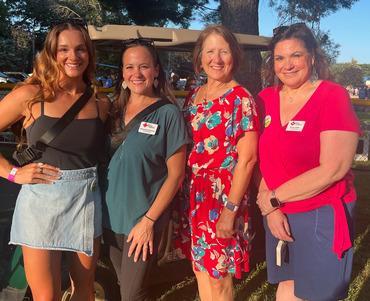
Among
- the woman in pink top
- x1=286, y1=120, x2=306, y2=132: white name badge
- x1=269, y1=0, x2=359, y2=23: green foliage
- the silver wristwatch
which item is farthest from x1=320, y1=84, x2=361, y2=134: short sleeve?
x1=269, y1=0, x2=359, y2=23: green foliage

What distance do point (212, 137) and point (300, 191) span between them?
23.8 inches

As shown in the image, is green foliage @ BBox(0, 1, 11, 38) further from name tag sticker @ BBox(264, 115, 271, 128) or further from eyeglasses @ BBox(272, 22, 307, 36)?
name tag sticker @ BBox(264, 115, 271, 128)

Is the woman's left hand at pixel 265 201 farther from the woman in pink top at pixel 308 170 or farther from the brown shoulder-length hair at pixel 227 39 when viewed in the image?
the brown shoulder-length hair at pixel 227 39

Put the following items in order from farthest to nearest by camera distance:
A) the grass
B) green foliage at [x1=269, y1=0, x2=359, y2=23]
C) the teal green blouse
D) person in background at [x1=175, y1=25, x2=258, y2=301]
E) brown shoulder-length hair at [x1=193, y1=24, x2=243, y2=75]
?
1. green foliage at [x1=269, y1=0, x2=359, y2=23]
2. the grass
3. brown shoulder-length hair at [x1=193, y1=24, x2=243, y2=75]
4. person in background at [x1=175, y1=25, x2=258, y2=301]
5. the teal green blouse

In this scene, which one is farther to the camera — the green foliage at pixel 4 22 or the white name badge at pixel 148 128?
the green foliage at pixel 4 22

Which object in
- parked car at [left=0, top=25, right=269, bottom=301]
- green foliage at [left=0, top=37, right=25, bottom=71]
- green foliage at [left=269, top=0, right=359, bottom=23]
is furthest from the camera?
green foliage at [left=0, top=37, right=25, bottom=71]

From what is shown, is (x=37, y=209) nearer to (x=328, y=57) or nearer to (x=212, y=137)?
(x=212, y=137)

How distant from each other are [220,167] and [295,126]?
1.73ft

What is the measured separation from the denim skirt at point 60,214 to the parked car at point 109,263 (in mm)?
305

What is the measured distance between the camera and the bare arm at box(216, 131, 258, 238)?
2.29 m

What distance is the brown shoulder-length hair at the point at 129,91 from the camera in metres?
2.38

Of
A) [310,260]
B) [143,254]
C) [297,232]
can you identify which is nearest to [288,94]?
[297,232]

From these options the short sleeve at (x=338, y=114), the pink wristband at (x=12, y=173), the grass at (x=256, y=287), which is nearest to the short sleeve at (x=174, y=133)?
the short sleeve at (x=338, y=114)

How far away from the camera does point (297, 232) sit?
2227 mm
